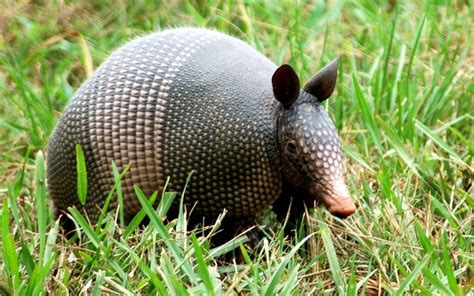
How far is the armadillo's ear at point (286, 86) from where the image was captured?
4.22 m

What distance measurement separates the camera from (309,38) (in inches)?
261

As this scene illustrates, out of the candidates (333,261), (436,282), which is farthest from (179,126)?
(436,282)

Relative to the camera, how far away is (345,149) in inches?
205

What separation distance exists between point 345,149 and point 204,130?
105 centimetres

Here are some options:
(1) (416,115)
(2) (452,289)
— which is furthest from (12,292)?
(1) (416,115)

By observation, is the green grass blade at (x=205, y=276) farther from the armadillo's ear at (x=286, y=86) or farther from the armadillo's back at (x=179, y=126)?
the armadillo's ear at (x=286, y=86)

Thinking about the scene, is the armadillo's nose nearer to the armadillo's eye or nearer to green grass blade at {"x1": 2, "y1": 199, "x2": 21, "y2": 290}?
the armadillo's eye

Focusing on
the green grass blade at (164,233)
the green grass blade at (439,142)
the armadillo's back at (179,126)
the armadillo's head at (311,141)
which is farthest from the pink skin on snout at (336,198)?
the green grass blade at (439,142)

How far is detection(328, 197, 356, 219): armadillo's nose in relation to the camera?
13.5 ft

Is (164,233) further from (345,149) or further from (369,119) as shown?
(369,119)

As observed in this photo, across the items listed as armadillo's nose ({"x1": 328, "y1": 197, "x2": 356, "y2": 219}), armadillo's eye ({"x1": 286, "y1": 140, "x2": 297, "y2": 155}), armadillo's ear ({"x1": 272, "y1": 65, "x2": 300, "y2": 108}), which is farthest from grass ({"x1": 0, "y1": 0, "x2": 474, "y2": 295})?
armadillo's ear ({"x1": 272, "y1": 65, "x2": 300, "y2": 108})

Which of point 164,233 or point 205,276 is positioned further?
point 164,233

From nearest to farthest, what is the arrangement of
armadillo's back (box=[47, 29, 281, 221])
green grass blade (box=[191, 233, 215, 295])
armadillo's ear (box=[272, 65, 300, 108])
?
green grass blade (box=[191, 233, 215, 295]), armadillo's ear (box=[272, 65, 300, 108]), armadillo's back (box=[47, 29, 281, 221])

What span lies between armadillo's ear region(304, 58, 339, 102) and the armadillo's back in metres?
0.20
